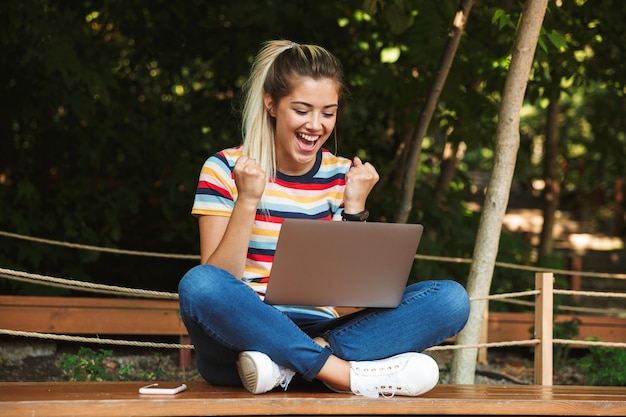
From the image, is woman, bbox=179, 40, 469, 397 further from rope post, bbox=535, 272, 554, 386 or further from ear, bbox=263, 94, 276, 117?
rope post, bbox=535, 272, 554, 386

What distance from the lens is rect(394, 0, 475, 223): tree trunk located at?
16.0ft

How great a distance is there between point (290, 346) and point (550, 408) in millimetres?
786

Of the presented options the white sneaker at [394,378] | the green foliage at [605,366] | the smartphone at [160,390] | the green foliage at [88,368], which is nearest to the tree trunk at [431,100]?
the green foliage at [605,366]

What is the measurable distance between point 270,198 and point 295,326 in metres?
0.44

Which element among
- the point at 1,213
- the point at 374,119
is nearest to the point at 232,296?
the point at 1,213

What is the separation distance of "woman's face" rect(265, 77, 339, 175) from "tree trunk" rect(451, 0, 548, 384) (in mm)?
1334

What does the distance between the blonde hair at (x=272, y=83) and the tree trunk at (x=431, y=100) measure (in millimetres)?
2070

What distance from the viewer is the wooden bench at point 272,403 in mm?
2291

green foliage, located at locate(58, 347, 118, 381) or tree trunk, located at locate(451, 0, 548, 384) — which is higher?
tree trunk, located at locate(451, 0, 548, 384)

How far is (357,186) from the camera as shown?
2.87m

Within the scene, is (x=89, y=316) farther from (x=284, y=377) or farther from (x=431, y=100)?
(x=284, y=377)

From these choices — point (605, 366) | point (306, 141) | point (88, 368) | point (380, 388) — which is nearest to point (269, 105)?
point (306, 141)

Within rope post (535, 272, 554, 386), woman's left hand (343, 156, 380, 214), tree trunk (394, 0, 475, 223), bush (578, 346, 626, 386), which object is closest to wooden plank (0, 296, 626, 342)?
tree trunk (394, 0, 475, 223)

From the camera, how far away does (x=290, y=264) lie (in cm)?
256
